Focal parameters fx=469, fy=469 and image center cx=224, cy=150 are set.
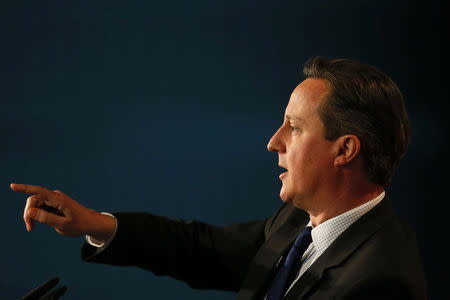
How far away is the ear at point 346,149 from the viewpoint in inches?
42.1

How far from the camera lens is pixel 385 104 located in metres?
1.06

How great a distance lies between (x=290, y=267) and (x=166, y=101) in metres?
0.86

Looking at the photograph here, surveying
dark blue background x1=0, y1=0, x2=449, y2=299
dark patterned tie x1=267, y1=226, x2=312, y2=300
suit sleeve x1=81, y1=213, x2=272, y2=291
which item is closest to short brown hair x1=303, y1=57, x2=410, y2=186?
dark patterned tie x1=267, y1=226, x2=312, y2=300

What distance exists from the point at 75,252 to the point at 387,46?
4.66 feet

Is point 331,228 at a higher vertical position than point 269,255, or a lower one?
higher

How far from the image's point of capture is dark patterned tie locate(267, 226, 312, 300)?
1138 millimetres

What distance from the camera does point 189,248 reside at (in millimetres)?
1356

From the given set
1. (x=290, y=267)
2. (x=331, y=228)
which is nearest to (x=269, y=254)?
(x=290, y=267)

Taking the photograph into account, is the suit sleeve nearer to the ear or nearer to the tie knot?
the tie knot

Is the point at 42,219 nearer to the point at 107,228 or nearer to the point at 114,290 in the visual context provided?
the point at 107,228

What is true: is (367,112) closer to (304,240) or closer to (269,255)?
(304,240)

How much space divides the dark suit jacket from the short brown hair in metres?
0.13

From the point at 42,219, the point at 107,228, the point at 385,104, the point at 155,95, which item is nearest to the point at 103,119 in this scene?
the point at 155,95

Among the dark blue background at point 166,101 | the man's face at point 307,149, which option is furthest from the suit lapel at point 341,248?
the dark blue background at point 166,101
